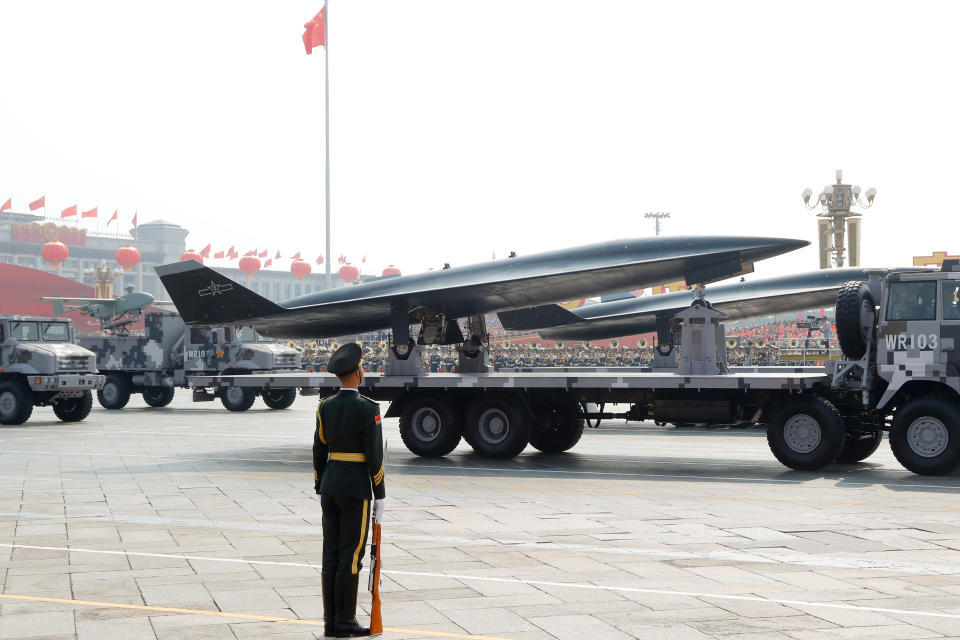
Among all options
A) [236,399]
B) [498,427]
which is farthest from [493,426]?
[236,399]

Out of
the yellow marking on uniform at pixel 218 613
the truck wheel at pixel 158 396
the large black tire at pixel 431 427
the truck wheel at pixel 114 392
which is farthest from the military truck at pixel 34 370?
the yellow marking on uniform at pixel 218 613

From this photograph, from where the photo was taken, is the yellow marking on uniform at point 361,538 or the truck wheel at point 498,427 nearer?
the yellow marking on uniform at point 361,538

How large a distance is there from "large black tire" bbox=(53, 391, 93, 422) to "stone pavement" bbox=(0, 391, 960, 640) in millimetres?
9984

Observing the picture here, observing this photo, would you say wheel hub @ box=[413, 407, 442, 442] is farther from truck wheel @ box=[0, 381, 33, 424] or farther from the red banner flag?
the red banner flag

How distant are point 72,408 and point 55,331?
1.99 meters

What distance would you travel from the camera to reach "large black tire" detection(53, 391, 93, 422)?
2622 centimetres

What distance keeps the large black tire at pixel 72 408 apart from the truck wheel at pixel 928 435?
19829 mm

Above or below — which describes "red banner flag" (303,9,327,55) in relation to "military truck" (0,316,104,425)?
above

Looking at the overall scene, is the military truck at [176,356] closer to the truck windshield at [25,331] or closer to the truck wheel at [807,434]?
the truck windshield at [25,331]

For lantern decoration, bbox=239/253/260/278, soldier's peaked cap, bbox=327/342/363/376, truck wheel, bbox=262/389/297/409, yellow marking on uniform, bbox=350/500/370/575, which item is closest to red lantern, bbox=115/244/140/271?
lantern decoration, bbox=239/253/260/278

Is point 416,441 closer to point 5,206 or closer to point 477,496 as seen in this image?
point 477,496

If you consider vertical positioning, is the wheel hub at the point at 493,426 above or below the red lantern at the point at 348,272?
below

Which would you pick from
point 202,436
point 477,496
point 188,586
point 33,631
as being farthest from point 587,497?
point 202,436

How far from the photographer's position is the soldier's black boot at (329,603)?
613cm
